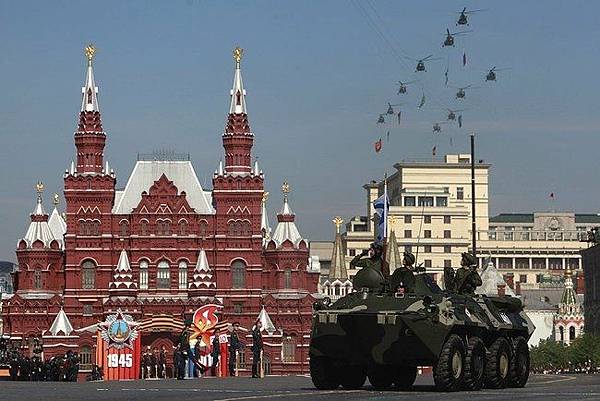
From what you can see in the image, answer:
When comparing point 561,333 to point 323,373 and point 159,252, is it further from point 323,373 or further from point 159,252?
point 323,373

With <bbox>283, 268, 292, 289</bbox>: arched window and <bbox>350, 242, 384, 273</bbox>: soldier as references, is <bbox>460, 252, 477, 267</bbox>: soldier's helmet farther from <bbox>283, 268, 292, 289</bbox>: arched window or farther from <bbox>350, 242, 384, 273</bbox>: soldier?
<bbox>283, 268, 292, 289</bbox>: arched window

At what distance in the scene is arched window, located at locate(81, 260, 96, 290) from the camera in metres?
122

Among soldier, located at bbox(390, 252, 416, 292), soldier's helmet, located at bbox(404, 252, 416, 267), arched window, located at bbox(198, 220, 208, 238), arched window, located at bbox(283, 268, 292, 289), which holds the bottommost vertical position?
soldier, located at bbox(390, 252, 416, 292)

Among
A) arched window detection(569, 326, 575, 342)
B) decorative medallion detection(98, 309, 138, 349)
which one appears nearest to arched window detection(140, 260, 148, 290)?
decorative medallion detection(98, 309, 138, 349)

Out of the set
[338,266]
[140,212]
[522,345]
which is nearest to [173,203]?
[140,212]

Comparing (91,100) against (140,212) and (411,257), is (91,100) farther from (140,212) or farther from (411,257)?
(411,257)

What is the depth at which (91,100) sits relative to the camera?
12150cm

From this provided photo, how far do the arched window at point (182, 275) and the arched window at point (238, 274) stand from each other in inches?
138

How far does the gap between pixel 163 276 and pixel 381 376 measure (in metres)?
89.5

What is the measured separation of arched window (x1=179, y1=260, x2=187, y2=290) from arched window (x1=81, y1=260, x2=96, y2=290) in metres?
6.31

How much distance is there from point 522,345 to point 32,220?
9172cm

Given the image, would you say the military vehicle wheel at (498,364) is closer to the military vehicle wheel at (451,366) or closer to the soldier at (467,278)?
the military vehicle wheel at (451,366)

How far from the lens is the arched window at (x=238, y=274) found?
122312 millimetres

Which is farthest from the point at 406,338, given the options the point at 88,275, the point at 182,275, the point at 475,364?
the point at 88,275
